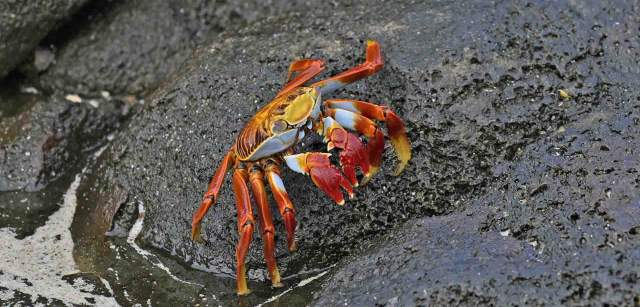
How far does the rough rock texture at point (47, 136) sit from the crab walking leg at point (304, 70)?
68.0 inches

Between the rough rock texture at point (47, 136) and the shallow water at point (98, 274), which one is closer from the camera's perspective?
the shallow water at point (98, 274)

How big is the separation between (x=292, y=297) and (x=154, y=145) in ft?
4.43

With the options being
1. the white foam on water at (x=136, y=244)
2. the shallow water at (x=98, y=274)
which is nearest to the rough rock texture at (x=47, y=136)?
the shallow water at (x=98, y=274)

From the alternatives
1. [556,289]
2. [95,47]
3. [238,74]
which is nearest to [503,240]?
[556,289]

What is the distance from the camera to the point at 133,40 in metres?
5.52

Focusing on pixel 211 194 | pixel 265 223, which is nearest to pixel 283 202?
pixel 265 223

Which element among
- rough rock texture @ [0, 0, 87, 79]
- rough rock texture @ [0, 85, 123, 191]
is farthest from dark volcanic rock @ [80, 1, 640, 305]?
rough rock texture @ [0, 0, 87, 79]

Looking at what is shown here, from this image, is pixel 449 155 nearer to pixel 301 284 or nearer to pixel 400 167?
pixel 400 167

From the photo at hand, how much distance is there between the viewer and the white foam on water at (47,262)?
400cm

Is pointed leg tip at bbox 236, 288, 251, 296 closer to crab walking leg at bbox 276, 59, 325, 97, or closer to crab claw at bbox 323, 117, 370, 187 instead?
crab claw at bbox 323, 117, 370, 187

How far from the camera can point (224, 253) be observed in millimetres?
4117

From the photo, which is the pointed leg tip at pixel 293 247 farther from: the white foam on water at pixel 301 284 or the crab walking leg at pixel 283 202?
the white foam on water at pixel 301 284

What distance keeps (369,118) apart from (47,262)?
2.02 m

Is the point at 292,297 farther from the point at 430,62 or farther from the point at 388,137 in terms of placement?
the point at 430,62
